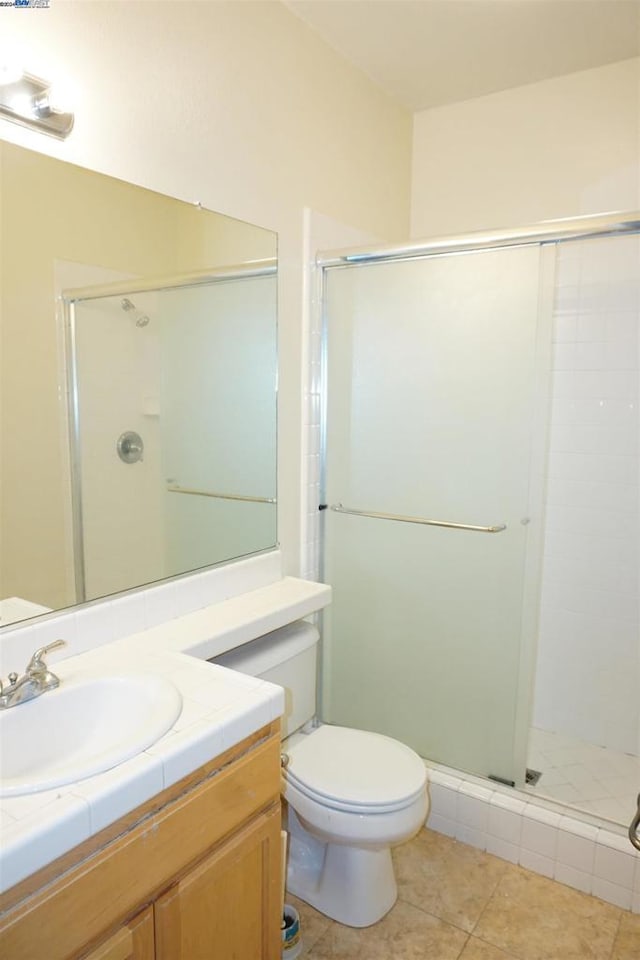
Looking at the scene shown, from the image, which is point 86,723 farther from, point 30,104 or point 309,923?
point 30,104

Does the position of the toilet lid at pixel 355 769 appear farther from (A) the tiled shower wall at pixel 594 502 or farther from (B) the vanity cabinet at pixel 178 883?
(A) the tiled shower wall at pixel 594 502

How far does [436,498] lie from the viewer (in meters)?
2.11

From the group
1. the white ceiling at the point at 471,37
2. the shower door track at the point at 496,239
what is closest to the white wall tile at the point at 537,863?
the shower door track at the point at 496,239

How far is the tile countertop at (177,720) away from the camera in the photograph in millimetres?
843

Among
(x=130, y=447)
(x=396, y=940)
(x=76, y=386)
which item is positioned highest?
(x=76, y=386)

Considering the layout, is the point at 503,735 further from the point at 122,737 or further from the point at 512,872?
the point at 122,737

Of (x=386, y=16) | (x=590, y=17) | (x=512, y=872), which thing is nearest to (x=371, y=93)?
(x=386, y=16)

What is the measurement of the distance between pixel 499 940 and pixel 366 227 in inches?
91.8

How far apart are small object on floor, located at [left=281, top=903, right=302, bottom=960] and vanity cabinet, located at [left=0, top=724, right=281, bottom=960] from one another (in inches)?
11.0

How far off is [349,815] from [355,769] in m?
0.13

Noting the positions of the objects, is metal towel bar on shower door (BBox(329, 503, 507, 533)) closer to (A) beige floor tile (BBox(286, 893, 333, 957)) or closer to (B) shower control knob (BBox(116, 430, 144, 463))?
(B) shower control knob (BBox(116, 430, 144, 463))

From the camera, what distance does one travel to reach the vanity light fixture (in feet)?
3.98

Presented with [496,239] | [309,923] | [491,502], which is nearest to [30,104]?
[496,239]

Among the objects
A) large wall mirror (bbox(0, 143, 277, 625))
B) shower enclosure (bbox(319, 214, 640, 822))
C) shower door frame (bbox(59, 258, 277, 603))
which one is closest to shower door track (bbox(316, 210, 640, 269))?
shower enclosure (bbox(319, 214, 640, 822))
